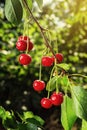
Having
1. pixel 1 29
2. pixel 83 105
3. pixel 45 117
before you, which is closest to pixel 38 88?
pixel 83 105

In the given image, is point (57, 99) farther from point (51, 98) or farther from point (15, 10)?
point (15, 10)

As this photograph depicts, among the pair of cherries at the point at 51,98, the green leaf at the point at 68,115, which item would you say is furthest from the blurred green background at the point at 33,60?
the green leaf at the point at 68,115

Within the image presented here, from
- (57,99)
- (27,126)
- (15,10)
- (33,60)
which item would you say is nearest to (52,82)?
(57,99)

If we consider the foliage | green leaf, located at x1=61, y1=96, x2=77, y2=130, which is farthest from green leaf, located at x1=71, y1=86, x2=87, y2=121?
the foliage

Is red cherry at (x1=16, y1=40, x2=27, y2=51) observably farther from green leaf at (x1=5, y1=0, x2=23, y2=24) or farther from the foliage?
the foliage

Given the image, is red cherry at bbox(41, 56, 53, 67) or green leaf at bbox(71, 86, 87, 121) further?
red cherry at bbox(41, 56, 53, 67)

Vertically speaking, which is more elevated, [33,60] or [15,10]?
[15,10]

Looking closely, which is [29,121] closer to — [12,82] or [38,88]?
[38,88]

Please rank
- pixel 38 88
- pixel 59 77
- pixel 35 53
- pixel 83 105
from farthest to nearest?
pixel 35 53
pixel 38 88
pixel 59 77
pixel 83 105
